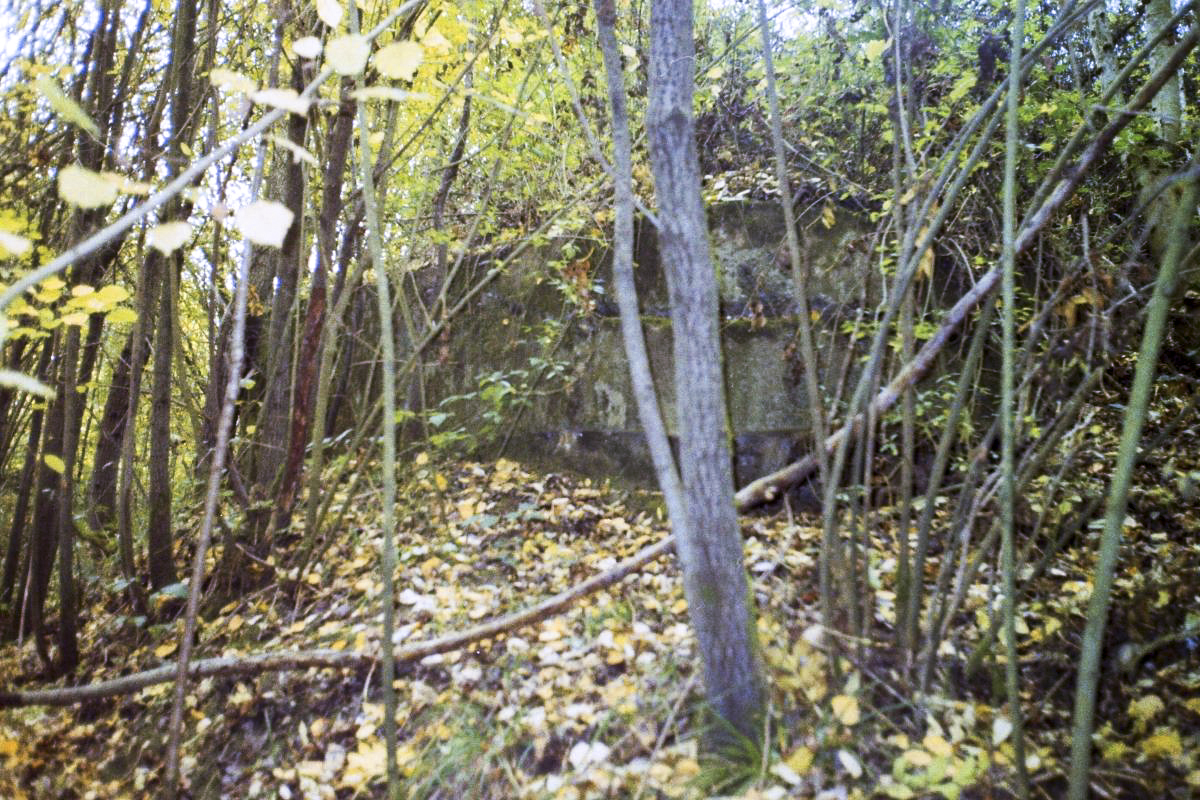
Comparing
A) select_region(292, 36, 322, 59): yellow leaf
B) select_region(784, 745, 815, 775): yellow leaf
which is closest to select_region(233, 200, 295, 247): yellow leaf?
select_region(292, 36, 322, 59): yellow leaf

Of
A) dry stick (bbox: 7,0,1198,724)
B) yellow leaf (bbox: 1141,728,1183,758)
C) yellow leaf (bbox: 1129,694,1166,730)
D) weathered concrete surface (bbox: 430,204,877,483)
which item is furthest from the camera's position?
weathered concrete surface (bbox: 430,204,877,483)

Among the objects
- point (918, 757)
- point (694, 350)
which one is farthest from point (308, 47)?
point (918, 757)

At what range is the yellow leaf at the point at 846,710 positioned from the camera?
2.18 meters

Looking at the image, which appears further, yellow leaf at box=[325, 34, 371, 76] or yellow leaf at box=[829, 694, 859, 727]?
yellow leaf at box=[829, 694, 859, 727]

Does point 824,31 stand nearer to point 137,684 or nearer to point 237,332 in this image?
point 237,332

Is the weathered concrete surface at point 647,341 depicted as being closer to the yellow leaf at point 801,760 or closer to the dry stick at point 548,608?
the dry stick at point 548,608

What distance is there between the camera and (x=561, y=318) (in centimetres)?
444

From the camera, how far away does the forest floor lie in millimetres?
2131

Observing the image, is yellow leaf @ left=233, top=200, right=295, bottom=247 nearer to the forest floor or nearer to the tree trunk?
the tree trunk

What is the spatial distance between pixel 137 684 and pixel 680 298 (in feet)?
9.97

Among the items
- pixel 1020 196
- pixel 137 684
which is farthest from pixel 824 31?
pixel 137 684

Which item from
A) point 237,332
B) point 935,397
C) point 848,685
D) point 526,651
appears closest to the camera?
point 848,685

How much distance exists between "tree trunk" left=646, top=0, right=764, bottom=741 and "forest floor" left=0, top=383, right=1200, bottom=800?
497 mm

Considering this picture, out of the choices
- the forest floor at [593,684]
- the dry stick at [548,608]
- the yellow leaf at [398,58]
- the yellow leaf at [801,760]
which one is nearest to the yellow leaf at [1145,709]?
the forest floor at [593,684]
